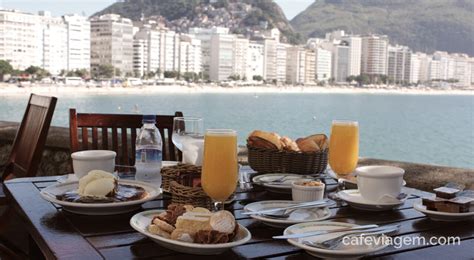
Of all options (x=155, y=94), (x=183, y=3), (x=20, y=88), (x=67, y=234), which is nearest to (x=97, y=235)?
(x=67, y=234)

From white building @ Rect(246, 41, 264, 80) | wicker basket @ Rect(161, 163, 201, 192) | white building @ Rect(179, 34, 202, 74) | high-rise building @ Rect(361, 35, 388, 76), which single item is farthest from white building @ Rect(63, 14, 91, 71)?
wicker basket @ Rect(161, 163, 201, 192)

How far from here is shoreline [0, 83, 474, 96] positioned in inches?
2034

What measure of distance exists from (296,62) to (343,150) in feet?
249

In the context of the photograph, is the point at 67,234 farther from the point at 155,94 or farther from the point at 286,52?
the point at 286,52

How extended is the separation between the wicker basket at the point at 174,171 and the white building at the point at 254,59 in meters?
73.7

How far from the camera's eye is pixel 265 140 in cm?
157

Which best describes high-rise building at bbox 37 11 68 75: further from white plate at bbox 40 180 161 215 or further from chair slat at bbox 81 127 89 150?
white plate at bbox 40 180 161 215

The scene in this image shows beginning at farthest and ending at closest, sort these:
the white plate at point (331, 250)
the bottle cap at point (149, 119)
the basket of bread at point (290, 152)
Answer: the basket of bread at point (290, 152) < the bottle cap at point (149, 119) < the white plate at point (331, 250)

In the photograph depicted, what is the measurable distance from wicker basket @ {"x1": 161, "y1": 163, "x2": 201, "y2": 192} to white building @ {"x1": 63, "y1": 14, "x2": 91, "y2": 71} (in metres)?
66.0

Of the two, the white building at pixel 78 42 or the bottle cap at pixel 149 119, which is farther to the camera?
the white building at pixel 78 42

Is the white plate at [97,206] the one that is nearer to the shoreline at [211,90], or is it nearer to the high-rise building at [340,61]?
the shoreline at [211,90]

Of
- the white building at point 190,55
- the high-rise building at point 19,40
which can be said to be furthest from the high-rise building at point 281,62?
the high-rise building at point 19,40

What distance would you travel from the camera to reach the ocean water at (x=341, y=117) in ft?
103

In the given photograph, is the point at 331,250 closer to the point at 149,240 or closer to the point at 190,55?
the point at 149,240
